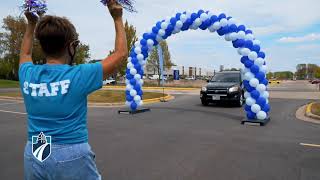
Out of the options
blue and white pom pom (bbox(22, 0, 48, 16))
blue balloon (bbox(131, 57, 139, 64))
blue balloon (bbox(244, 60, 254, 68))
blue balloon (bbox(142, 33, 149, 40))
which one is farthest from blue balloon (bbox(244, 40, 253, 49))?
blue and white pom pom (bbox(22, 0, 48, 16))

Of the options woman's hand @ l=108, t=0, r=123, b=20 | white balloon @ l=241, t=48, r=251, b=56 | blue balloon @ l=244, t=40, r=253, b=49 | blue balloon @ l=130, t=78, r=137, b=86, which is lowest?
blue balloon @ l=130, t=78, r=137, b=86

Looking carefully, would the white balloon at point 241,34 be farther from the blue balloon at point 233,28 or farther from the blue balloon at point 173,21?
the blue balloon at point 173,21

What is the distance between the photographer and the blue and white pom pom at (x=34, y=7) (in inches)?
105

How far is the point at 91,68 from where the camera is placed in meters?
2.21

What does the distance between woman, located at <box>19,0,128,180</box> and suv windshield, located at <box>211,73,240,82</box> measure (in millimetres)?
15241

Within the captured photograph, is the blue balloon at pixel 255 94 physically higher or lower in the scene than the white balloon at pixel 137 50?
lower

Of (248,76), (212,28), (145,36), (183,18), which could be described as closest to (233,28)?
(212,28)

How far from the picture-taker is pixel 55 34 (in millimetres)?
2162

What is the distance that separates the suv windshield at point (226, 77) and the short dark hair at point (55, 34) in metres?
15.3

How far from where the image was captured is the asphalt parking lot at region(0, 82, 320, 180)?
573cm

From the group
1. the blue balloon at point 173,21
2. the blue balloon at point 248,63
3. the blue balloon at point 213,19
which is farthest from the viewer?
the blue balloon at point 173,21

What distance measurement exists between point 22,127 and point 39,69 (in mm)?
8770

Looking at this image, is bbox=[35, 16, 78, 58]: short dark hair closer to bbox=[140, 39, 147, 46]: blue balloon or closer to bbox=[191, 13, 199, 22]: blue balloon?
bbox=[191, 13, 199, 22]: blue balloon

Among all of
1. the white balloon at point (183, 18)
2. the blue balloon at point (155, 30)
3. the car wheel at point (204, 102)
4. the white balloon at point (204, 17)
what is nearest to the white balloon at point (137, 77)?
the blue balloon at point (155, 30)
